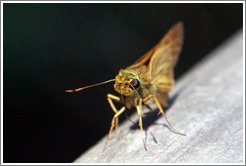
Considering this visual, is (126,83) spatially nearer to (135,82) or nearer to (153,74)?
(135,82)

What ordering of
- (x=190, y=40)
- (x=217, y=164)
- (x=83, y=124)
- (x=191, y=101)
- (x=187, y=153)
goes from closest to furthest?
(x=217, y=164) < (x=187, y=153) < (x=191, y=101) < (x=83, y=124) < (x=190, y=40)

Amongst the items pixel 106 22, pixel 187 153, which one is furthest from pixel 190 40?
pixel 187 153

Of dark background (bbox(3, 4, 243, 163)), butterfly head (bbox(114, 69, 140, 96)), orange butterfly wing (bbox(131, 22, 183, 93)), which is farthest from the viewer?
dark background (bbox(3, 4, 243, 163))

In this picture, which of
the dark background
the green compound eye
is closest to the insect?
the green compound eye

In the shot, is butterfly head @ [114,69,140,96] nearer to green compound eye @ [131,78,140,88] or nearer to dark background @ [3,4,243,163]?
green compound eye @ [131,78,140,88]

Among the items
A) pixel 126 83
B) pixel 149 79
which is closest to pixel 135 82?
pixel 126 83

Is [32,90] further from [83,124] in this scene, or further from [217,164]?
[217,164]
